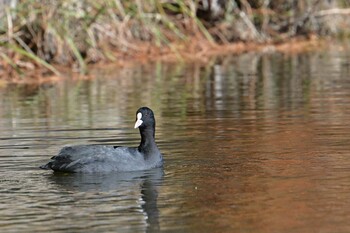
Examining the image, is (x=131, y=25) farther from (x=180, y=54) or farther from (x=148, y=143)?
(x=148, y=143)

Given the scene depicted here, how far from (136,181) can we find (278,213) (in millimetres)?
2397

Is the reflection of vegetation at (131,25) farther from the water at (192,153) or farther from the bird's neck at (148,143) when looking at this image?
the bird's neck at (148,143)

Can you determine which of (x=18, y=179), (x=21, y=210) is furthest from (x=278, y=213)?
(x=18, y=179)

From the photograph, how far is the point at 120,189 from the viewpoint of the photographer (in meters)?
11.7

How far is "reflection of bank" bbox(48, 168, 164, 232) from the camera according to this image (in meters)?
10.6

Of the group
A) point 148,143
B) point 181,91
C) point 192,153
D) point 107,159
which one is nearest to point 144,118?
point 148,143

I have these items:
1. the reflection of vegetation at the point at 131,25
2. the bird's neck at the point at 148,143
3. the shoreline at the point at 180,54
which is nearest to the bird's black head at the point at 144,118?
the bird's neck at the point at 148,143

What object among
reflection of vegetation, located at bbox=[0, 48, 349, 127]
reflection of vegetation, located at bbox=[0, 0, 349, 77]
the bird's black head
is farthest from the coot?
reflection of vegetation, located at bbox=[0, 0, 349, 77]

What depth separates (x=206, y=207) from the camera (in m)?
10.6

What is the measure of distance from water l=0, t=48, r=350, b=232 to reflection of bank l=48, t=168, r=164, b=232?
0.5 inches

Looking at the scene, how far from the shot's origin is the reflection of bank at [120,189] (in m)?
10.6

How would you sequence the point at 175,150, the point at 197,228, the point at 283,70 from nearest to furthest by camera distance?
the point at 197,228
the point at 175,150
the point at 283,70

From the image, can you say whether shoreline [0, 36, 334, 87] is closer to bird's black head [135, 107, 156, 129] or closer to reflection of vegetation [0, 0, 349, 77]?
reflection of vegetation [0, 0, 349, 77]

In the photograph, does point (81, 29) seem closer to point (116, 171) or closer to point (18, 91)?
point (18, 91)
